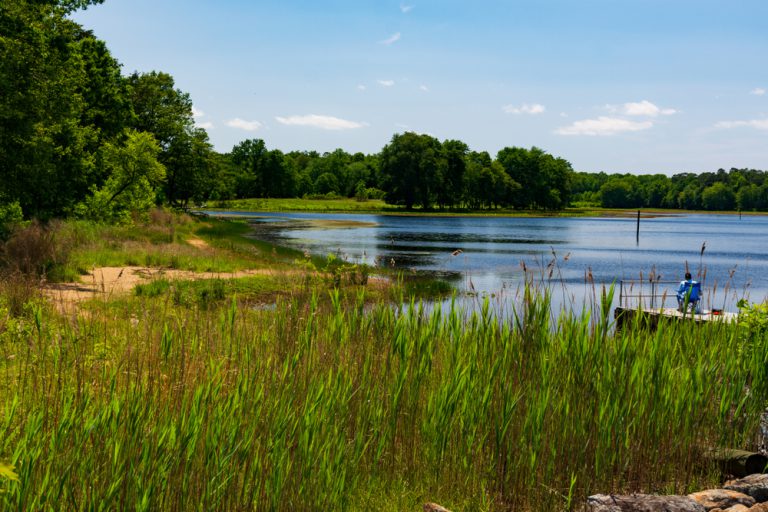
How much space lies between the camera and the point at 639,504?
17.7 ft

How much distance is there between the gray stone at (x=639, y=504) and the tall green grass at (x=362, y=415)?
0.37m

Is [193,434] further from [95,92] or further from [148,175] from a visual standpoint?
[95,92]

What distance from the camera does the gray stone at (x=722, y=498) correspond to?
18.9 feet

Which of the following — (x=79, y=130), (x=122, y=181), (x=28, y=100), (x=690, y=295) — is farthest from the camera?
(x=122, y=181)

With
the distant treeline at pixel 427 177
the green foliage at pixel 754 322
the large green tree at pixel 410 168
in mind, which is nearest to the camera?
the green foliage at pixel 754 322

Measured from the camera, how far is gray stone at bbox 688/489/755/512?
5.77 meters

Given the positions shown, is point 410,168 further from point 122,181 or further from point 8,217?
point 8,217

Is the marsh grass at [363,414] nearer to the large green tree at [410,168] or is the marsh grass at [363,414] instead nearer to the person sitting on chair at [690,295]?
the person sitting on chair at [690,295]

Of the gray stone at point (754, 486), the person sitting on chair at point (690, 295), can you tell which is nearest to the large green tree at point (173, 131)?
the person sitting on chair at point (690, 295)

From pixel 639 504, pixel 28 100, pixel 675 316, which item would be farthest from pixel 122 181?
pixel 639 504

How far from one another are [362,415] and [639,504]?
241cm

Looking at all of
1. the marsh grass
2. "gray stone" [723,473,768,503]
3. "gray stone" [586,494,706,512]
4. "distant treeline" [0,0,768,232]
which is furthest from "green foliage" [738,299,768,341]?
"distant treeline" [0,0,768,232]

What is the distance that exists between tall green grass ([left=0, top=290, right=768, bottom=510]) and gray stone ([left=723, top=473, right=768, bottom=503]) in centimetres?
45

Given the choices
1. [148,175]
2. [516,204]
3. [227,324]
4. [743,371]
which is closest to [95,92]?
[148,175]
